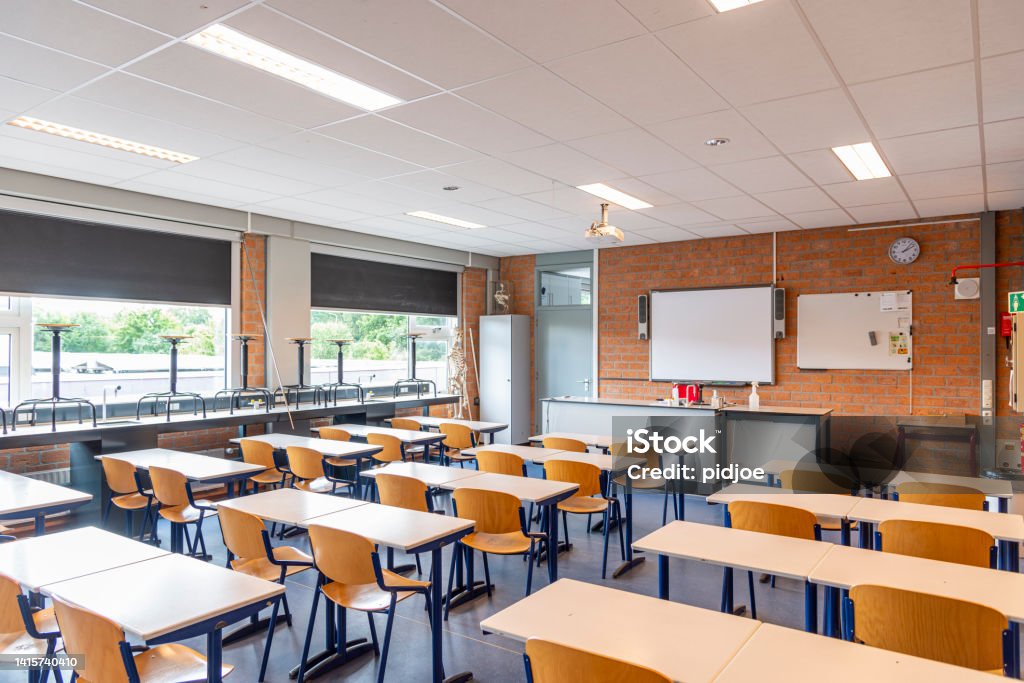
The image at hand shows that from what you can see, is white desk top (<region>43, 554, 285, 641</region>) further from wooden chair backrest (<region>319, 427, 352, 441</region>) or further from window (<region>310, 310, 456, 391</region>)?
window (<region>310, 310, 456, 391</region>)

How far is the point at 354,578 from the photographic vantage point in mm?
2793

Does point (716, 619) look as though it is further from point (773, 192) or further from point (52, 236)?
point (52, 236)

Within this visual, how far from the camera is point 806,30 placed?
2.77m

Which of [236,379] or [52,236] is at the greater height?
[52,236]

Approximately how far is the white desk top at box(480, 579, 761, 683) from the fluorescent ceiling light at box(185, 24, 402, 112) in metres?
2.61

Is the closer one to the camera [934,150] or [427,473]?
[427,473]

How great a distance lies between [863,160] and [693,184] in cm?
123

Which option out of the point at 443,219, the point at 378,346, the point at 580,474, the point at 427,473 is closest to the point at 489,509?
the point at 427,473

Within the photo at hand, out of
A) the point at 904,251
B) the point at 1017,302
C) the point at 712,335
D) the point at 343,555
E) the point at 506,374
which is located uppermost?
the point at 904,251

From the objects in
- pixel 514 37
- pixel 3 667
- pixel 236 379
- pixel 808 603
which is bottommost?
pixel 3 667

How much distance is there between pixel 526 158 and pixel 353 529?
2881 mm

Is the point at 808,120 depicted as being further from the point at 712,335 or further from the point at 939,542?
the point at 712,335

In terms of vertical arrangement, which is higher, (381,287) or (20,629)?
(381,287)

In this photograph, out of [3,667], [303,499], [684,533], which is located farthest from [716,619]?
[3,667]
